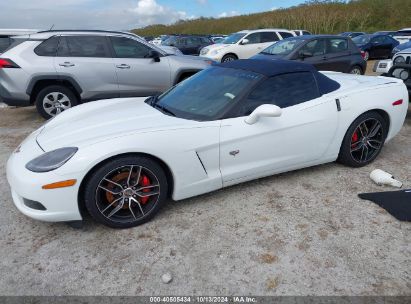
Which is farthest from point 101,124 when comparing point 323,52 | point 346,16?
point 346,16

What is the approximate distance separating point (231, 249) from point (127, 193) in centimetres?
96

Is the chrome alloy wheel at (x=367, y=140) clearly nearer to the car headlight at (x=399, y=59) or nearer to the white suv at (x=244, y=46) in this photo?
the car headlight at (x=399, y=59)

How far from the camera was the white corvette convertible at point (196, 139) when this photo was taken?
2.61 metres

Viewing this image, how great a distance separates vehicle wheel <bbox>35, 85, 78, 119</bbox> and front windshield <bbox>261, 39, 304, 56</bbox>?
17.5ft

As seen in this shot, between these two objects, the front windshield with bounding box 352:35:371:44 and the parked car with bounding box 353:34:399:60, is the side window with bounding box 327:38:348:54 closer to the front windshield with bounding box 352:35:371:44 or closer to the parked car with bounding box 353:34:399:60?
the parked car with bounding box 353:34:399:60

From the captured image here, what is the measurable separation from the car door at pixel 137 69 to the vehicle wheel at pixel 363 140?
3.95 m

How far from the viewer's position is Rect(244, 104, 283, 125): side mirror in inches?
113

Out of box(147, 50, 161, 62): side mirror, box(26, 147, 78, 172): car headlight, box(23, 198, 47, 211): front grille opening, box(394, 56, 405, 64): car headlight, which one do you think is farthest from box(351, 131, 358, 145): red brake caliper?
box(147, 50, 161, 62): side mirror

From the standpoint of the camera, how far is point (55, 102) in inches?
241

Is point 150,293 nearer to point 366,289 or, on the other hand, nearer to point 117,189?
point 117,189

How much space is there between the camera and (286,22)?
112 feet

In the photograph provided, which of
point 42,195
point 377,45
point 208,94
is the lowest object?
point 377,45

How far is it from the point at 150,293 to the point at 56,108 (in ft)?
16.1

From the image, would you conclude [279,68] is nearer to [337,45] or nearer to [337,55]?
[337,55]
